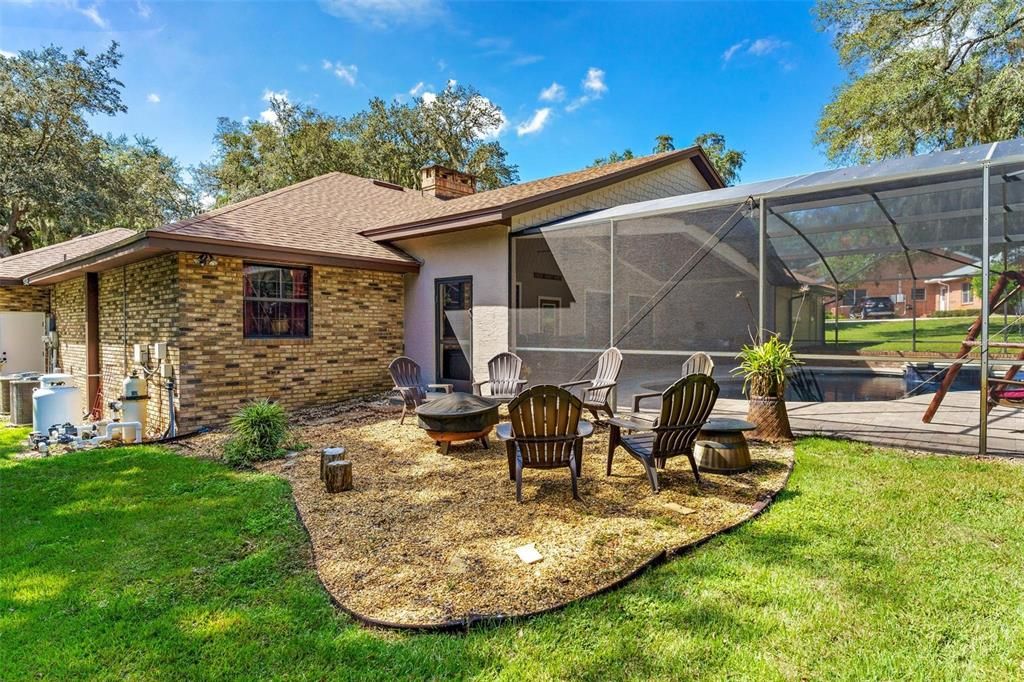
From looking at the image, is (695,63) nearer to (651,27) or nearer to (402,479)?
(651,27)

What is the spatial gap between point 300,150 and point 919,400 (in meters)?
23.3

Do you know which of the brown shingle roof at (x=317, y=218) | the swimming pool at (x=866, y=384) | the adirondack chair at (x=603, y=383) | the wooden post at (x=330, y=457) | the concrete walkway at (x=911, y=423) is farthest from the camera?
the swimming pool at (x=866, y=384)

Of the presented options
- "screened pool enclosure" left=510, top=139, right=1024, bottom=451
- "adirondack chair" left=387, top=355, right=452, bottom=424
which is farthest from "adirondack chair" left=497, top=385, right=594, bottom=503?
"adirondack chair" left=387, top=355, right=452, bottom=424

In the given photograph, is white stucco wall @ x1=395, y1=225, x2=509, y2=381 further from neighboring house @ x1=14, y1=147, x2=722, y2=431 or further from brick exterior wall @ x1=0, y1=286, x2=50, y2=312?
brick exterior wall @ x1=0, y1=286, x2=50, y2=312

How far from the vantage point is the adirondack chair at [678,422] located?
4176mm

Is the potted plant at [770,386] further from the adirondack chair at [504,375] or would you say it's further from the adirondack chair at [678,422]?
the adirondack chair at [504,375]

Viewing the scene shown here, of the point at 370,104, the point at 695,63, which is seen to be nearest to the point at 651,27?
the point at 695,63

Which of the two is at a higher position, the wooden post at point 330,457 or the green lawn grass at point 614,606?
the wooden post at point 330,457

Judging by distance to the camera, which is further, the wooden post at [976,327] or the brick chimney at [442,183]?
the brick chimney at [442,183]

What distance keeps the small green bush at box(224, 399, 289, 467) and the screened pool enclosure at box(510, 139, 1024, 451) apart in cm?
370

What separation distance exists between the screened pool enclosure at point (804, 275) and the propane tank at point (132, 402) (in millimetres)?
5652

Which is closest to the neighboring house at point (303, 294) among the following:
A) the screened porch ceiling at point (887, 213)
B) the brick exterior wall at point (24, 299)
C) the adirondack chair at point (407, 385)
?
the adirondack chair at point (407, 385)

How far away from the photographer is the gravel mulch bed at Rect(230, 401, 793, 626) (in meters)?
2.83

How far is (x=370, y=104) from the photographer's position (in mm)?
24172
